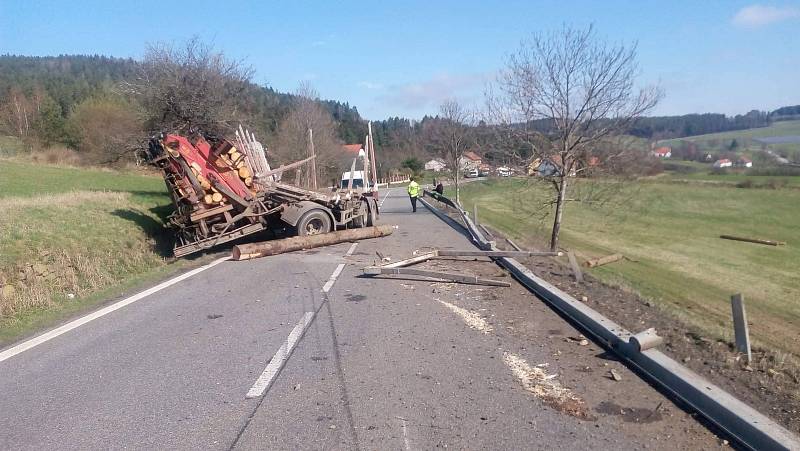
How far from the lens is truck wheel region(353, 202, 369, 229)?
63.3 feet

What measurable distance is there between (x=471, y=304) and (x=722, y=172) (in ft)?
53.9

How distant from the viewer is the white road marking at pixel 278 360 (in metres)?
5.36

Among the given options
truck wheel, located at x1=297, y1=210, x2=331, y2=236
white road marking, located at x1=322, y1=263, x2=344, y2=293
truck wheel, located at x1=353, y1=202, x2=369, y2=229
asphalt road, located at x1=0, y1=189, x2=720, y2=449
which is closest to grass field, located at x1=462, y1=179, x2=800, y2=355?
truck wheel, located at x1=353, y1=202, x2=369, y2=229

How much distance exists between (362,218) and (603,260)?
35.8 feet

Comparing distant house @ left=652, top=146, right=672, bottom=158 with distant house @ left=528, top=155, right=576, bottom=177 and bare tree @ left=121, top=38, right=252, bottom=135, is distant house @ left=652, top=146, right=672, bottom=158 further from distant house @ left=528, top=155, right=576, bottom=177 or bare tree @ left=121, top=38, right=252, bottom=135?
bare tree @ left=121, top=38, right=252, bottom=135

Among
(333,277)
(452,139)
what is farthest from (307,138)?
(333,277)

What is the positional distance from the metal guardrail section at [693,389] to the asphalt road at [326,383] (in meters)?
0.17

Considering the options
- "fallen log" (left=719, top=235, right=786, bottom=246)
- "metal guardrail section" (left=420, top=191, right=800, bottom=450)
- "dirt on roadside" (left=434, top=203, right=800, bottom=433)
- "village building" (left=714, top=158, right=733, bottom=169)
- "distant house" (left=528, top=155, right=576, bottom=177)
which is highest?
"distant house" (left=528, top=155, right=576, bottom=177)

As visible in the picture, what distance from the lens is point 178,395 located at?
17.4ft

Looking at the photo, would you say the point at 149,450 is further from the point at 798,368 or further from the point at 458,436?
the point at 798,368

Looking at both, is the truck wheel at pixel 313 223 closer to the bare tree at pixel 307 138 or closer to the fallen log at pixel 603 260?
the fallen log at pixel 603 260

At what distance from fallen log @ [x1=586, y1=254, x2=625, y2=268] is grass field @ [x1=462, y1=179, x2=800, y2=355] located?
363 mm

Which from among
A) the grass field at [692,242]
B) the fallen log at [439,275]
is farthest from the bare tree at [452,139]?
the fallen log at [439,275]

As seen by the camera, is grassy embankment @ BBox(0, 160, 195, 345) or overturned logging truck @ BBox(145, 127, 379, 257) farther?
overturned logging truck @ BBox(145, 127, 379, 257)
